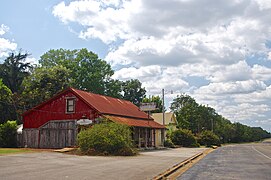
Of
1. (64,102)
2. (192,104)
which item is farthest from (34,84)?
(192,104)

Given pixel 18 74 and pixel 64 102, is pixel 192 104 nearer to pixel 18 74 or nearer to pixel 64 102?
pixel 18 74

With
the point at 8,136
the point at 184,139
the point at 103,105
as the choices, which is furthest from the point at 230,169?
the point at 184,139

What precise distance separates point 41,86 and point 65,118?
2050 cm

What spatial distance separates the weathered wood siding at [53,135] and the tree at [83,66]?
3334cm

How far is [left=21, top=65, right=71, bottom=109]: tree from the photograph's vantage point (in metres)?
55.6

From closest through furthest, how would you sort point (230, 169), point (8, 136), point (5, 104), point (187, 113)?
point (230, 169) → point (8, 136) → point (5, 104) → point (187, 113)

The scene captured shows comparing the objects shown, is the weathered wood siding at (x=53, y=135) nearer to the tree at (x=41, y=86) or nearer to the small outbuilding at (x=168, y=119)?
the tree at (x=41, y=86)

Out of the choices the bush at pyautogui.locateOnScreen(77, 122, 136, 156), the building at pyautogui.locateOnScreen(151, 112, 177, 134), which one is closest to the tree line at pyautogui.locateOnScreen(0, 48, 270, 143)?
the building at pyautogui.locateOnScreen(151, 112, 177, 134)

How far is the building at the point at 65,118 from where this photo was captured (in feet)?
120

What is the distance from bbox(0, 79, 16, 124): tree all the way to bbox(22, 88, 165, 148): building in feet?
47.8

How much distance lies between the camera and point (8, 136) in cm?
3969

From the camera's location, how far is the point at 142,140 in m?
42.5

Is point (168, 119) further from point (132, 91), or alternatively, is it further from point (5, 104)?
point (5, 104)

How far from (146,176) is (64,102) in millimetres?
26289
